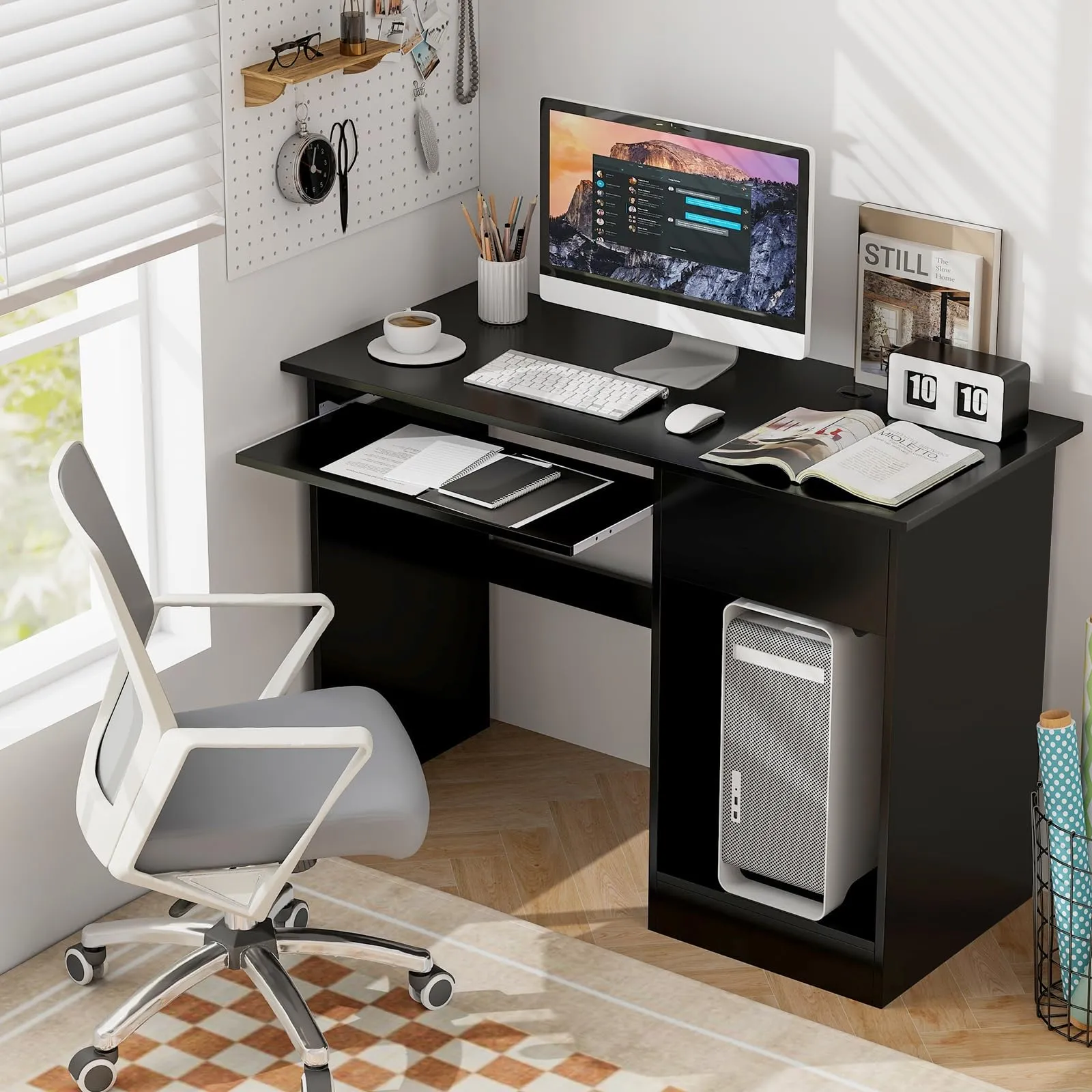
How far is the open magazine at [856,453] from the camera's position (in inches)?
118

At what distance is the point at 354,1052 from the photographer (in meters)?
3.12

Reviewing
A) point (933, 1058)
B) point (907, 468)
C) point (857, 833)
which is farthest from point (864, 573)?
point (933, 1058)

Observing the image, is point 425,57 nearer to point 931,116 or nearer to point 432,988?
point 931,116

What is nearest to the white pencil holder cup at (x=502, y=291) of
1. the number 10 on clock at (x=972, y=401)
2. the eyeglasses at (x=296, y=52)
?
the eyeglasses at (x=296, y=52)

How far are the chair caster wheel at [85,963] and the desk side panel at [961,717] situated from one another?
1.31 meters

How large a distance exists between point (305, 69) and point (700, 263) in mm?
770

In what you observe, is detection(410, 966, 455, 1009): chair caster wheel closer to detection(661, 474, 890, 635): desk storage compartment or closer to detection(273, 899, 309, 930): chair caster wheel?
detection(273, 899, 309, 930): chair caster wheel

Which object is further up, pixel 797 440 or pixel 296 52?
pixel 296 52

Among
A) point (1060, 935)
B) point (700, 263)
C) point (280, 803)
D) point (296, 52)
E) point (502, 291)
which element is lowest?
point (1060, 935)

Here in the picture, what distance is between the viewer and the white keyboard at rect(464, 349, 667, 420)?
132 inches

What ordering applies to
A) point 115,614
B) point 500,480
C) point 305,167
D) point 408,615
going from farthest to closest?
1. point 408,615
2. point 305,167
3. point 500,480
4. point 115,614

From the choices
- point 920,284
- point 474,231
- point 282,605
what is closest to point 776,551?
point 920,284

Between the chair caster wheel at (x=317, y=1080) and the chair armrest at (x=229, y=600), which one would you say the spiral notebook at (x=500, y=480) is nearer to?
the chair armrest at (x=229, y=600)

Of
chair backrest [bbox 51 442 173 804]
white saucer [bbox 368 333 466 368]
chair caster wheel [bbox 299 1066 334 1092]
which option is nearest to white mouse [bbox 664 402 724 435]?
white saucer [bbox 368 333 466 368]
